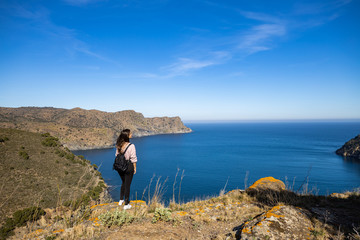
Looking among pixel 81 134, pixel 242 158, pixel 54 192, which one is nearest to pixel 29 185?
pixel 54 192

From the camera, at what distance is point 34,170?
36531 millimetres

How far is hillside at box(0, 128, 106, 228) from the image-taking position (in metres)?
27.2

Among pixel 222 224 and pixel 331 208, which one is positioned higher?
pixel 331 208

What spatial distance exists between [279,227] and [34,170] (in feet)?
154

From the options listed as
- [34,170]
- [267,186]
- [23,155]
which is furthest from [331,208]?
[23,155]

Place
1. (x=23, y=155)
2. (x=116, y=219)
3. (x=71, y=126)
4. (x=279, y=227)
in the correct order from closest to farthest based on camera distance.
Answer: (x=279, y=227) < (x=116, y=219) < (x=23, y=155) < (x=71, y=126)

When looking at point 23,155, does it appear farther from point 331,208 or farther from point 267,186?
point 331,208

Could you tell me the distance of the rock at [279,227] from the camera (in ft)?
9.36

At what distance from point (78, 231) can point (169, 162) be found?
81484 mm

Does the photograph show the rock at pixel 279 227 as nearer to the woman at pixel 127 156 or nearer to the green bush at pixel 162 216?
the green bush at pixel 162 216

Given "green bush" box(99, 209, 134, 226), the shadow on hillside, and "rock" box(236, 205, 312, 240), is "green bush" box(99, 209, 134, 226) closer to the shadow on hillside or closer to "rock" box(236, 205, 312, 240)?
"rock" box(236, 205, 312, 240)

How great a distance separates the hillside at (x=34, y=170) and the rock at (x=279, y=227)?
25.8 meters

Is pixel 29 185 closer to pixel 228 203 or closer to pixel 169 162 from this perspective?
pixel 228 203

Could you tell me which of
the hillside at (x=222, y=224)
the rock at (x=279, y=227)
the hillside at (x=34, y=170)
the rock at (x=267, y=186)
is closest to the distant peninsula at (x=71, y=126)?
the hillside at (x=34, y=170)
